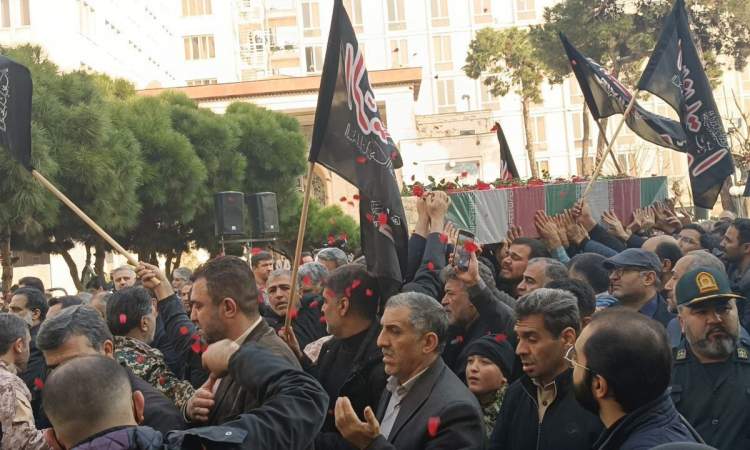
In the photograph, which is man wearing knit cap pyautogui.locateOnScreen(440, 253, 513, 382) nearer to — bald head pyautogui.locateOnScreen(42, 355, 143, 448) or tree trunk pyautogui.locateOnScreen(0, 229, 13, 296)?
bald head pyautogui.locateOnScreen(42, 355, 143, 448)

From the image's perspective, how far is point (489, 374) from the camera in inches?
225

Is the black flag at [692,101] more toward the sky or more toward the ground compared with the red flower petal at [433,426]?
more toward the sky

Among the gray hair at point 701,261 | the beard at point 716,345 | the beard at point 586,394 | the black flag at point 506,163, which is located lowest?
the beard at point 716,345

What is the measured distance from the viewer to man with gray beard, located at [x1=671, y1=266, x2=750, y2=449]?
17.9 feet

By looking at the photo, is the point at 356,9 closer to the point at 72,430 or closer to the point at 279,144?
the point at 279,144

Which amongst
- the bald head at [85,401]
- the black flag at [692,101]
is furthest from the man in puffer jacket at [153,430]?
the black flag at [692,101]

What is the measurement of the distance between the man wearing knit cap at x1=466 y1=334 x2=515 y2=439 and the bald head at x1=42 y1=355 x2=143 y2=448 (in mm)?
2122

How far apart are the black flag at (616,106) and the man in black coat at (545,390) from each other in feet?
21.5

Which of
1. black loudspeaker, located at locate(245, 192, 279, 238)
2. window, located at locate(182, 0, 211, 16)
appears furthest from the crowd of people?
window, located at locate(182, 0, 211, 16)

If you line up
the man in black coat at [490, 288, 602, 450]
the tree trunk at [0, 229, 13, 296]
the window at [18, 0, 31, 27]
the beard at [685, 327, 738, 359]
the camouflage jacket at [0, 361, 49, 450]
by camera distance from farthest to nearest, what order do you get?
1. the window at [18, 0, 31, 27]
2. the tree trunk at [0, 229, 13, 296]
3. the beard at [685, 327, 738, 359]
4. the camouflage jacket at [0, 361, 49, 450]
5. the man in black coat at [490, 288, 602, 450]

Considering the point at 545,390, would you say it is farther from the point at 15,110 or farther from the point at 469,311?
the point at 15,110

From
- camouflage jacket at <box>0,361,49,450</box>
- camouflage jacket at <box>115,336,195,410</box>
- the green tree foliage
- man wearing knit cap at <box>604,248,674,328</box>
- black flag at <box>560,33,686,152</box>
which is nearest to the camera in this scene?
camouflage jacket at <box>0,361,49,450</box>

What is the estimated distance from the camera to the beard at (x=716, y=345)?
5637 millimetres

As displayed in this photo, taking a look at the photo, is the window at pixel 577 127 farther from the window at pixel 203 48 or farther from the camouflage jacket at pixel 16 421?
the camouflage jacket at pixel 16 421
